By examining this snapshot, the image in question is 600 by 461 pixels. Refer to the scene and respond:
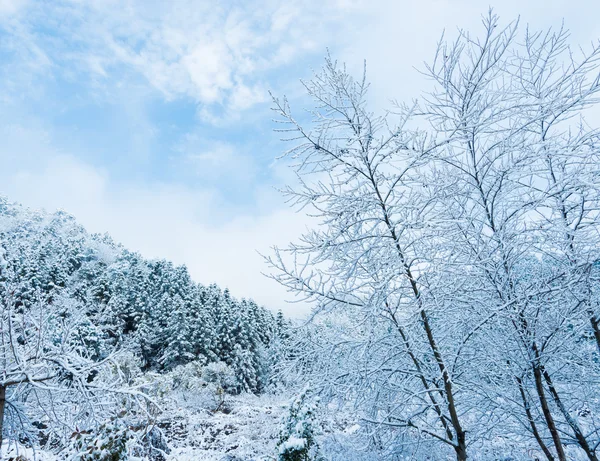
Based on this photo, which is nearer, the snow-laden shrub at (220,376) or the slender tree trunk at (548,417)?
the slender tree trunk at (548,417)

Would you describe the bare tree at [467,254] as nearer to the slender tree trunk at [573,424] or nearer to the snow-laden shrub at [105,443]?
the slender tree trunk at [573,424]

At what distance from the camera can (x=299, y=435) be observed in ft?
24.6

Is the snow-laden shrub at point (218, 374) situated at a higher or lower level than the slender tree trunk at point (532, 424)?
higher

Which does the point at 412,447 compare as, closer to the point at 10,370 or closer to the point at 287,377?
the point at 287,377

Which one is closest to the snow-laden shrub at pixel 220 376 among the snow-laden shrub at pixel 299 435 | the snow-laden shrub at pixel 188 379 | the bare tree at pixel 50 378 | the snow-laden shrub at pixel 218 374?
the snow-laden shrub at pixel 218 374

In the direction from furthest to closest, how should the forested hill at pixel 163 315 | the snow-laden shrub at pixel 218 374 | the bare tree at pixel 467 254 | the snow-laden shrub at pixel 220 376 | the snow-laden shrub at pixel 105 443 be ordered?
the forested hill at pixel 163 315
the snow-laden shrub at pixel 218 374
the snow-laden shrub at pixel 220 376
the snow-laden shrub at pixel 105 443
the bare tree at pixel 467 254

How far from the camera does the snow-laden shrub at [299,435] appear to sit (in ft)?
24.3

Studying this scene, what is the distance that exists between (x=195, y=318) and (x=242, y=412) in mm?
15871

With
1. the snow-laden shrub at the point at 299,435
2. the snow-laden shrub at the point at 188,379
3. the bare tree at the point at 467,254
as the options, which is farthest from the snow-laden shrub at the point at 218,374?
Result: the bare tree at the point at 467,254

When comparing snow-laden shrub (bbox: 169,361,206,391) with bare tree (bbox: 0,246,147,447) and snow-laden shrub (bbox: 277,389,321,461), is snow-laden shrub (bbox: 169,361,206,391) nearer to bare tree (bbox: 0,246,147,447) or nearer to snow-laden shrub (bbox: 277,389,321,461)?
snow-laden shrub (bbox: 277,389,321,461)

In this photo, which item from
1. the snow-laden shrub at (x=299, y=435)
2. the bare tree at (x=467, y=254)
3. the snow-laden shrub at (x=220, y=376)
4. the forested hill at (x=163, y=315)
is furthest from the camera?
the forested hill at (x=163, y=315)

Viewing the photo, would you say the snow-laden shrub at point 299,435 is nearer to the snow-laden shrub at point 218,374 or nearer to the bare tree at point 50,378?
the bare tree at point 50,378

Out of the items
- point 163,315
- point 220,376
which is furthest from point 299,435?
point 163,315

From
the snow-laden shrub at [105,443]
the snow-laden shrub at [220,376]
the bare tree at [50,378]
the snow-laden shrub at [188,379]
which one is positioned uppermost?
the snow-laden shrub at [220,376]
